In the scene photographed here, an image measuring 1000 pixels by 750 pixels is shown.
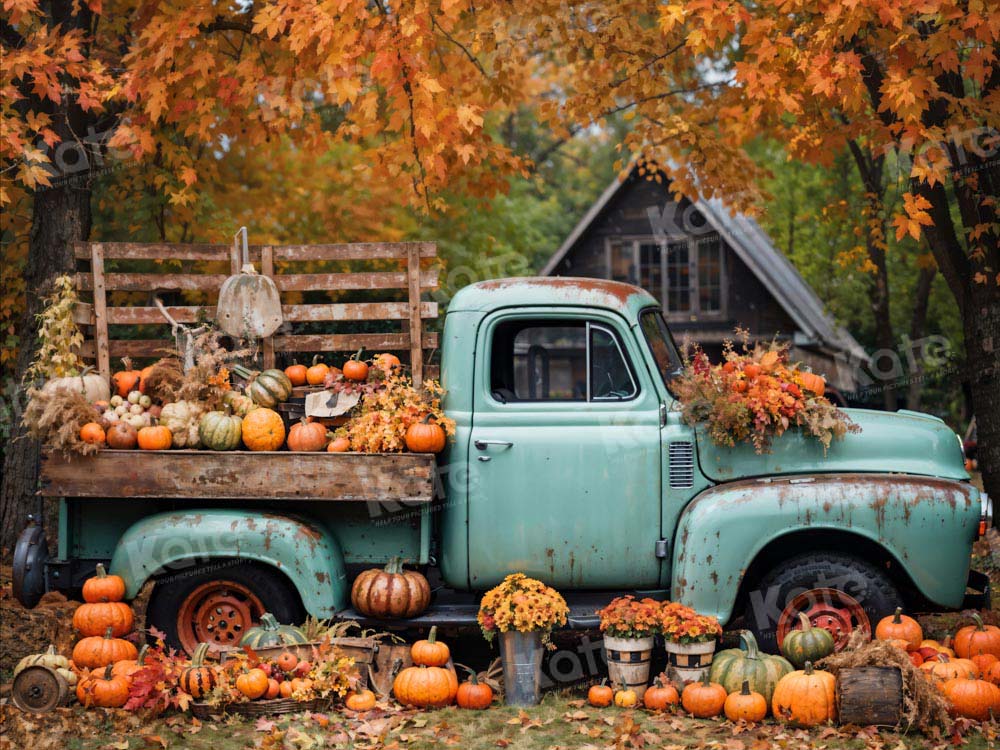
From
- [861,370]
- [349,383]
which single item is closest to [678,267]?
[861,370]

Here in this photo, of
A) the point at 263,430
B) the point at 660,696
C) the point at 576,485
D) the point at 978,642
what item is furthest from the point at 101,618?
the point at 978,642

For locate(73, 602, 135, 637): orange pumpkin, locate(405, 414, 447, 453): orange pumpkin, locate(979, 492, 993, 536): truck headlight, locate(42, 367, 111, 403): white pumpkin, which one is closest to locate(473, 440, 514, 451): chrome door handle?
locate(405, 414, 447, 453): orange pumpkin

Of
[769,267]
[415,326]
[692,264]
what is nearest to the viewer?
[415,326]

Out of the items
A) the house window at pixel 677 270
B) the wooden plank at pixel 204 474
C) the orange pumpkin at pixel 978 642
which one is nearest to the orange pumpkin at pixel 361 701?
the wooden plank at pixel 204 474

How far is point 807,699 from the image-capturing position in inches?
226

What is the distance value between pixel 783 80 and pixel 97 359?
17.4ft

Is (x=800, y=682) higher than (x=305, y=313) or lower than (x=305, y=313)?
lower

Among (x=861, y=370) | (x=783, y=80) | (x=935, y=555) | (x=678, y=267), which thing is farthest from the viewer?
(x=861, y=370)

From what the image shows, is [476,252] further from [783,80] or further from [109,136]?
[783,80]

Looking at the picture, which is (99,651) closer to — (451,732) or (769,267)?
(451,732)

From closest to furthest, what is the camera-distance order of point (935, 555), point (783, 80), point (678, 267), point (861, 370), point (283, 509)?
point (935, 555)
point (283, 509)
point (783, 80)
point (678, 267)
point (861, 370)

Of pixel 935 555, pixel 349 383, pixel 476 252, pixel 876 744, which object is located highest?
pixel 476 252

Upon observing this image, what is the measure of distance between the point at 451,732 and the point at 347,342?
255 centimetres

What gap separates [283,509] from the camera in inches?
260
